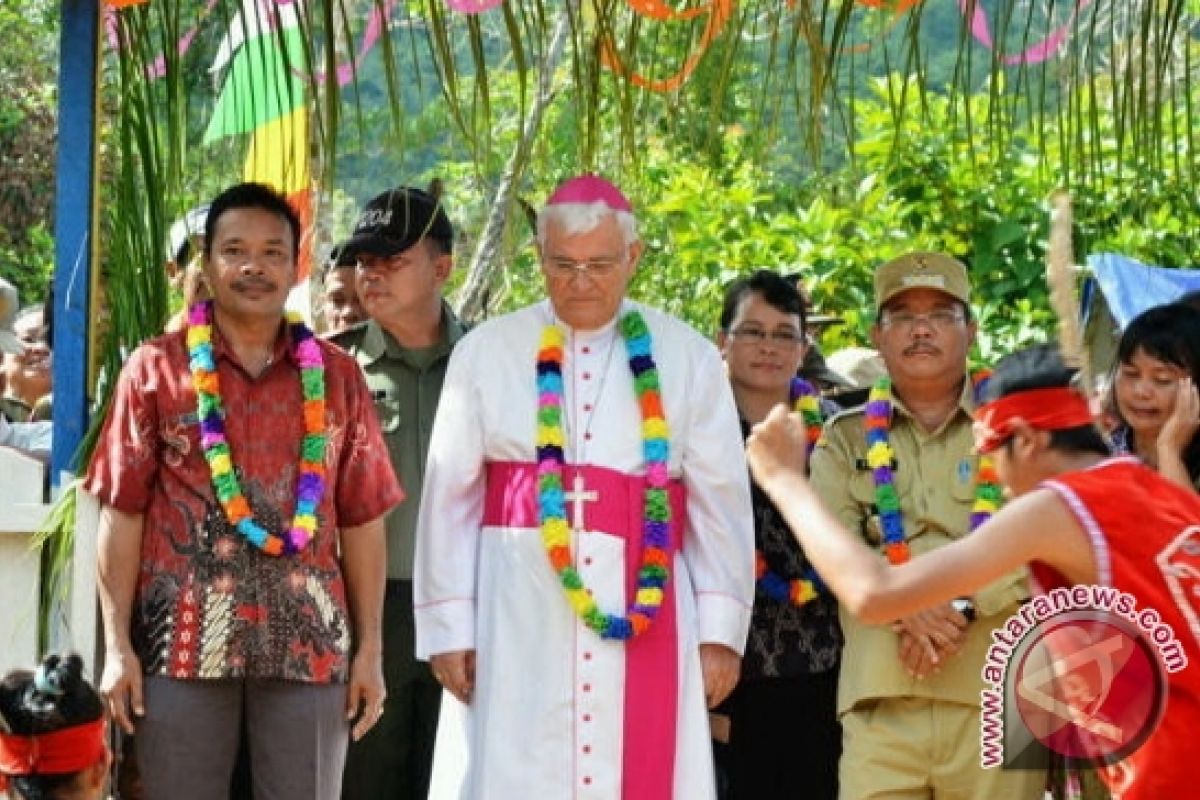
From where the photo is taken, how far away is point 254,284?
5441 millimetres

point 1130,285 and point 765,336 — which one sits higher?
point 1130,285

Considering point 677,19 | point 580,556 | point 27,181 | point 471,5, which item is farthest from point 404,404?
point 27,181

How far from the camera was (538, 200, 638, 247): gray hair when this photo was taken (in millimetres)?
5496

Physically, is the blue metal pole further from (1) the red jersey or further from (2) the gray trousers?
(1) the red jersey

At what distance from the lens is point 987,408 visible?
153 inches

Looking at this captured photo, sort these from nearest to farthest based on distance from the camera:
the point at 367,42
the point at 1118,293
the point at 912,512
Answer: the point at 367,42 < the point at 912,512 < the point at 1118,293

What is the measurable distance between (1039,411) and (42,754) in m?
1.73

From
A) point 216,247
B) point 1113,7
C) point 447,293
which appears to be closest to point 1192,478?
point 1113,7

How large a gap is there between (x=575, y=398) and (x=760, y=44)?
1442 mm

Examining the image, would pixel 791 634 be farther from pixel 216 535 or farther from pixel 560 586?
pixel 216 535

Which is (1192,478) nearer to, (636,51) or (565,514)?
(565,514)

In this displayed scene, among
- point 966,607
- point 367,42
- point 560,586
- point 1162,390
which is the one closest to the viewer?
point 367,42

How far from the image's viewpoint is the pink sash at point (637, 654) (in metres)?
5.45

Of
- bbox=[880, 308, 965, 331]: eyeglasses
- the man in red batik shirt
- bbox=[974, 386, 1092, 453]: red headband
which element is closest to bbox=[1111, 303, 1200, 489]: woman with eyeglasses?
bbox=[880, 308, 965, 331]: eyeglasses
